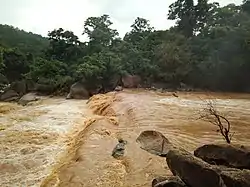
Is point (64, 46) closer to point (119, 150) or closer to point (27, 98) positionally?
point (27, 98)

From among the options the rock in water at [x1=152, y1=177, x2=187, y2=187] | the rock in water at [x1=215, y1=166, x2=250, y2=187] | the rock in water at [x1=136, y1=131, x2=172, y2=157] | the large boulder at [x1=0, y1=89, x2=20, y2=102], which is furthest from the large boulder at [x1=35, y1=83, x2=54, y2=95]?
the rock in water at [x1=215, y1=166, x2=250, y2=187]

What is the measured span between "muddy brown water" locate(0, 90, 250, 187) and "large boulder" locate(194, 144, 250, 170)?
873 mm

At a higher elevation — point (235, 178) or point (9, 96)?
point (235, 178)

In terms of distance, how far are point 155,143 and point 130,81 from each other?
65.5 ft

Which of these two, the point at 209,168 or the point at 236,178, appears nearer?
the point at 236,178

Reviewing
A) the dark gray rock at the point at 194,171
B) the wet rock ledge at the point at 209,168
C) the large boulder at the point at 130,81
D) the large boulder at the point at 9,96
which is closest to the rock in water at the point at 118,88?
the large boulder at the point at 130,81

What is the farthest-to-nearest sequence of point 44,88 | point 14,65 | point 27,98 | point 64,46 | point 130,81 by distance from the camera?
point 64,46 → point 14,65 → point 130,81 → point 44,88 → point 27,98

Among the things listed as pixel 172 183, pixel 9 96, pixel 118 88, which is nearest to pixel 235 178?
pixel 172 183

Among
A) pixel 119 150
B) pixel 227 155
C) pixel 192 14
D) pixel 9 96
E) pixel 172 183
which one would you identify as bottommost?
pixel 9 96

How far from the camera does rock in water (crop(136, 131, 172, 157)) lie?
7911 mm

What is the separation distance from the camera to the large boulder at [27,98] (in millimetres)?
22859

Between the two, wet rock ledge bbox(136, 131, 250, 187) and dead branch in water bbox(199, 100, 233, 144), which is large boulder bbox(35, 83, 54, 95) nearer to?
dead branch in water bbox(199, 100, 233, 144)

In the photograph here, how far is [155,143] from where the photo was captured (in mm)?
8312

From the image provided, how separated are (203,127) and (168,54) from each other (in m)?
19.1
